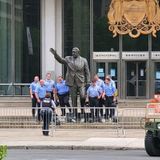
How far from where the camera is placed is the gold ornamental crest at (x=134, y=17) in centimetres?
3597

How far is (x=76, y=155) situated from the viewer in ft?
52.4

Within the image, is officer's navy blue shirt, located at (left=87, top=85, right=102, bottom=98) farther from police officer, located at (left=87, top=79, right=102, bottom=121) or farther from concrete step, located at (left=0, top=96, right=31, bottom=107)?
concrete step, located at (left=0, top=96, right=31, bottom=107)

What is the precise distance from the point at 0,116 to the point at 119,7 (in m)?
13.3

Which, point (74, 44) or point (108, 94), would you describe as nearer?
point (108, 94)

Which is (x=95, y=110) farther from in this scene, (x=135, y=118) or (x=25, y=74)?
(x=25, y=74)

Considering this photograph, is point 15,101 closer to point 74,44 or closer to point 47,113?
point 74,44

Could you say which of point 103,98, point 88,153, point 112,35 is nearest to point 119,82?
point 112,35

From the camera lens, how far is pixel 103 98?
24.7 meters

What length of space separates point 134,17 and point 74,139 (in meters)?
17.6

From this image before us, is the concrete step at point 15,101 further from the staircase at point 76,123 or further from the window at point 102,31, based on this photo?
the staircase at point 76,123

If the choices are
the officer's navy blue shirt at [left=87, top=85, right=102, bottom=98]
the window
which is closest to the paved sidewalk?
the officer's navy blue shirt at [left=87, top=85, right=102, bottom=98]

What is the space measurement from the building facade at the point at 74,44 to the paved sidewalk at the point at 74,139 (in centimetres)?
1318

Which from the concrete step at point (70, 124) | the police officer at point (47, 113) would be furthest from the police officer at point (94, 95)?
the police officer at point (47, 113)

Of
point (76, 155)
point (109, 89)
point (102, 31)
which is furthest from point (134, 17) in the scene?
point (76, 155)
